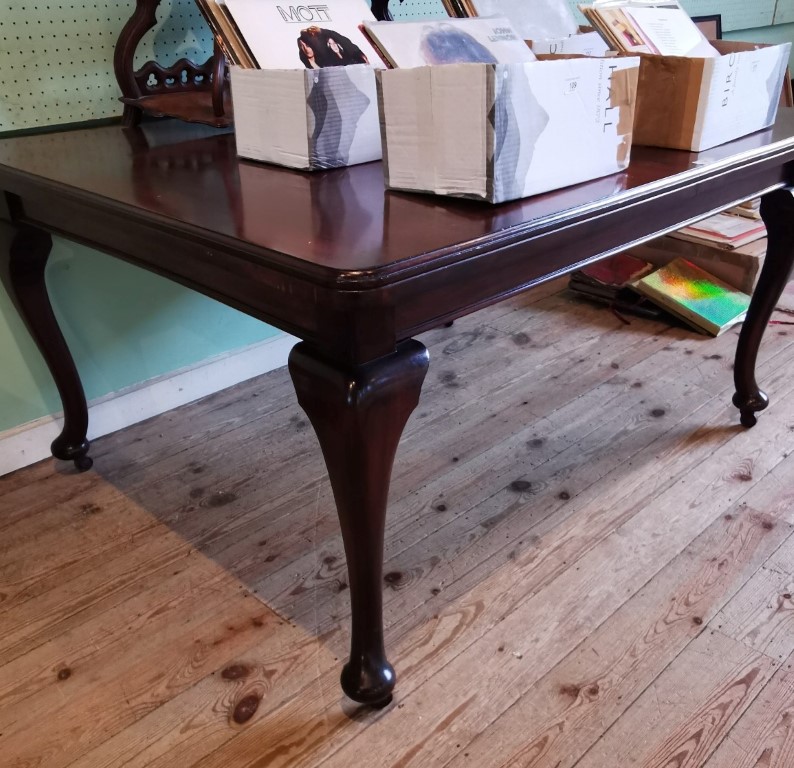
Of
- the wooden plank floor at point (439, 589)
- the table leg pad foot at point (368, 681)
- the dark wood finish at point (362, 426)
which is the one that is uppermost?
the dark wood finish at point (362, 426)

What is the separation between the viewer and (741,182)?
1.18m

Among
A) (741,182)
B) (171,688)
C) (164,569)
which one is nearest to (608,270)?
(741,182)

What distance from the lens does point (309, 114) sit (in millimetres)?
1024

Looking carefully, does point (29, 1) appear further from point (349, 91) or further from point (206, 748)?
point (206, 748)

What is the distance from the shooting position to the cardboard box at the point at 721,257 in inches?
83.7

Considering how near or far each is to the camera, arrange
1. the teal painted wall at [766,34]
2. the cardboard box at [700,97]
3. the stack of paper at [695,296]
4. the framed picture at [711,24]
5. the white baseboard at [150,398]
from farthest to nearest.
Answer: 1. the teal painted wall at [766,34]
2. the framed picture at [711,24]
3. the stack of paper at [695,296]
4. the white baseboard at [150,398]
5. the cardboard box at [700,97]

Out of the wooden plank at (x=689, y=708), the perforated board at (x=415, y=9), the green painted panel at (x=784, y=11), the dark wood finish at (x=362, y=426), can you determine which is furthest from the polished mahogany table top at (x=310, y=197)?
the green painted panel at (x=784, y=11)

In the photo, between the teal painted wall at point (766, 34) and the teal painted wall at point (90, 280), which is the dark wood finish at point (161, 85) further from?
the teal painted wall at point (766, 34)

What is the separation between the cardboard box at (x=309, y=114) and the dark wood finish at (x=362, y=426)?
38cm

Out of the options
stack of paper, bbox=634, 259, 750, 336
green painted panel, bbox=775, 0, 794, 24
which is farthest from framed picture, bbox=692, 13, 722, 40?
stack of paper, bbox=634, 259, 750, 336

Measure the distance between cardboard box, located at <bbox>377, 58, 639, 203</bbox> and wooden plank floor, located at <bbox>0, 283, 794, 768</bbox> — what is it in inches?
26.1

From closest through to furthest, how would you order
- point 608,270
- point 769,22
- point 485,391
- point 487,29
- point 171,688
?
point 171,688 → point 487,29 → point 485,391 → point 608,270 → point 769,22

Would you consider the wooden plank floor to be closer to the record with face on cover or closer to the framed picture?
the record with face on cover

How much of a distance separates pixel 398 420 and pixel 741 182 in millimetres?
745
